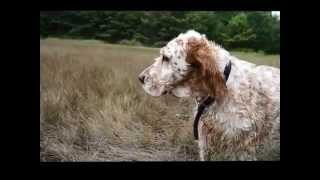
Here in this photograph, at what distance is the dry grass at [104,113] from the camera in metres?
4.48

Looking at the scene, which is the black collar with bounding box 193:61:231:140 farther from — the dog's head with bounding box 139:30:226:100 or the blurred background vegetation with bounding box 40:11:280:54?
the blurred background vegetation with bounding box 40:11:280:54

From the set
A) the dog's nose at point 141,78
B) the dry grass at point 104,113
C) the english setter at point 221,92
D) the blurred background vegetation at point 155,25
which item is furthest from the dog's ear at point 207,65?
the dog's nose at point 141,78

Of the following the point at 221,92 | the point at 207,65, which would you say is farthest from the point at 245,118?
the point at 207,65

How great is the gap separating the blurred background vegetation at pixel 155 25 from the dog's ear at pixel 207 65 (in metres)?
0.14

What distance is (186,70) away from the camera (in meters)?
4.36

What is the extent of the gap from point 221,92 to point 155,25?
77 cm

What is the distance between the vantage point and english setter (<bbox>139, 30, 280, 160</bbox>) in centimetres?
438

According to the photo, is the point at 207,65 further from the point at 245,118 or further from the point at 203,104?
the point at 245,118

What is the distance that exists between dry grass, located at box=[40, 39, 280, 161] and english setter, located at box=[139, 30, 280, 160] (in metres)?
0.10

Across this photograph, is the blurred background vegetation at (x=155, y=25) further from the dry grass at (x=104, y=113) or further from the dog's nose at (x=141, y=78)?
the dog's nose at (x=141, y=78)

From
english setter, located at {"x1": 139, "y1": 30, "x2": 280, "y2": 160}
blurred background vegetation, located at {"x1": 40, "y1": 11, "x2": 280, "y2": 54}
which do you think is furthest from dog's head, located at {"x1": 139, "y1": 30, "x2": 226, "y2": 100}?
blurred background vegetation, located at {"x1": 40, "y1": 11, "x2": 280, "y2": 54}
